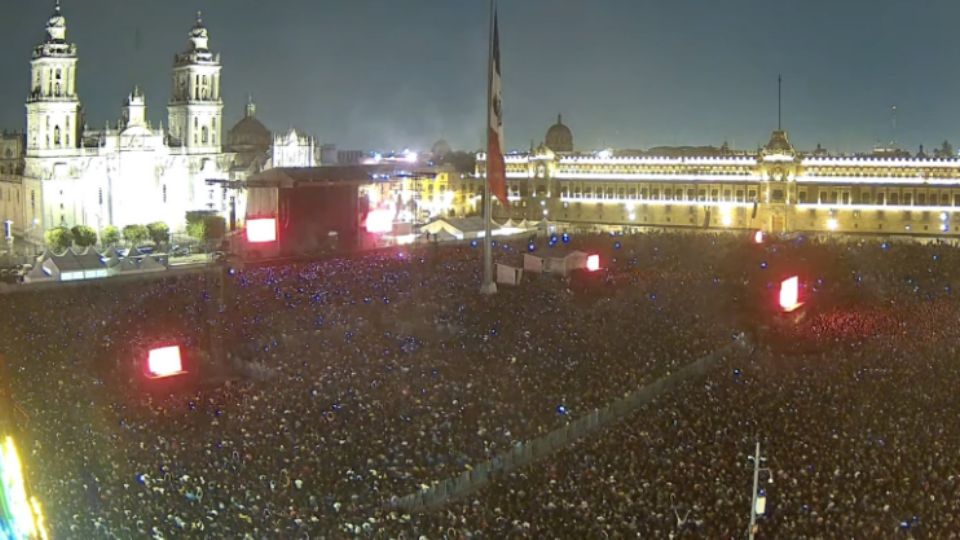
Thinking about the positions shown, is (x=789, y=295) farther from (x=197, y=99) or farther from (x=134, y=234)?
(x=197, y=99)

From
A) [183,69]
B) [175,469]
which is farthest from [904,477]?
[183,69]

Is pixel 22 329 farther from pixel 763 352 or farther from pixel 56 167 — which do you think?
pixel 56 167

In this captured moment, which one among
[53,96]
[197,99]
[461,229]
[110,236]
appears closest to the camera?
[461,229]

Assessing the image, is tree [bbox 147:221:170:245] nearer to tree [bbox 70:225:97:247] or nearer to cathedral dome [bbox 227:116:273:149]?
tree [bbox 70:225:97:247]

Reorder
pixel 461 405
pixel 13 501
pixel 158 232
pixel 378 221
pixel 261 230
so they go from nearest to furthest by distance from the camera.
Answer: pixel 13 501, pixel 461 405, pixel 261 230, pixel 378 221, pixel 158 232

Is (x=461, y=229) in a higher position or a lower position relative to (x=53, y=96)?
lower

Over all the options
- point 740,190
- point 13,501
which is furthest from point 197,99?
point 13,501

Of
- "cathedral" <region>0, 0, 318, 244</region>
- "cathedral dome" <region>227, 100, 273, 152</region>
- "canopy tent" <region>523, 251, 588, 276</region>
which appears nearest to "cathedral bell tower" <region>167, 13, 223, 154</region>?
"cathedral" <region>0, 0, 318, 244</region>
